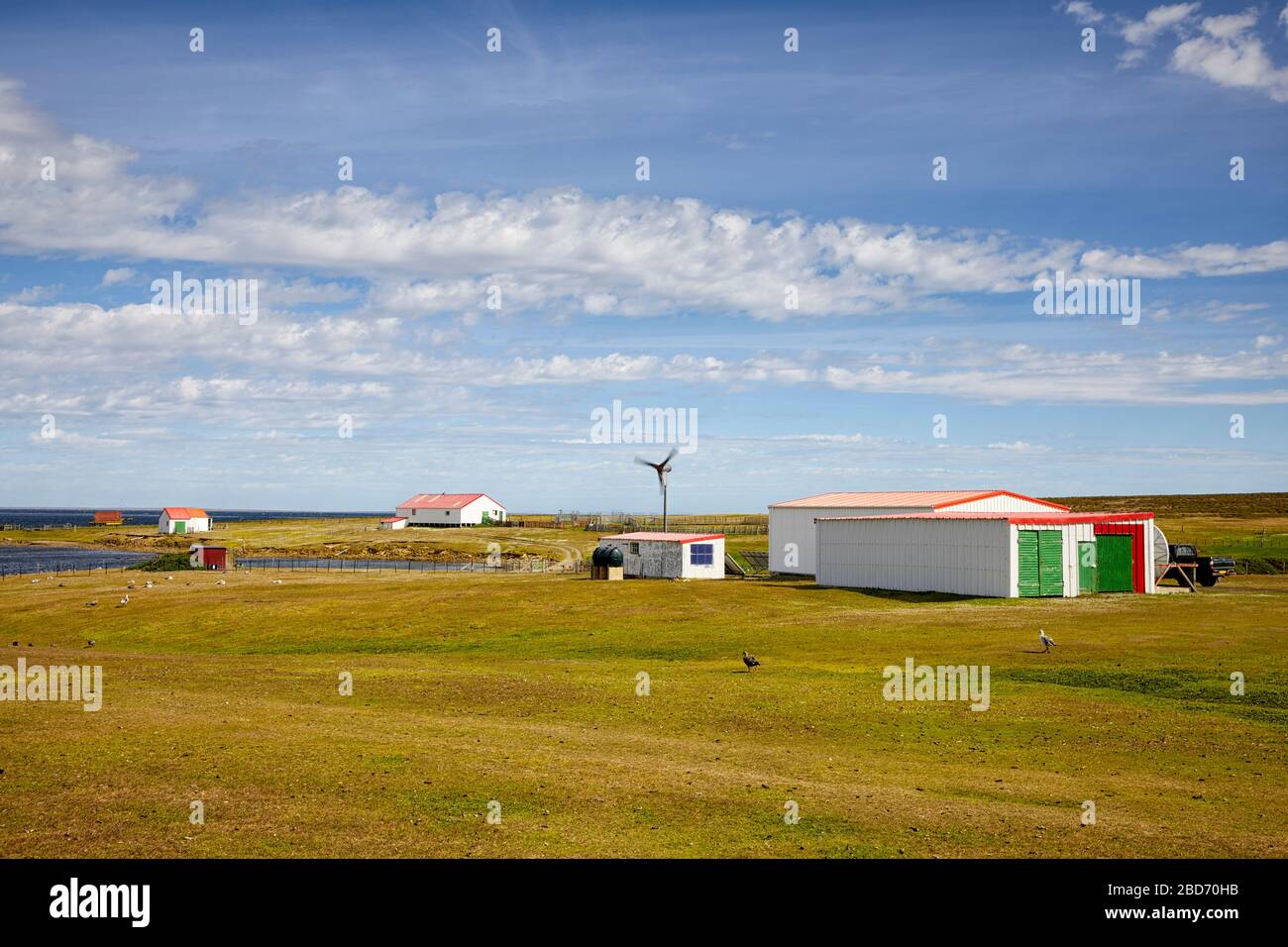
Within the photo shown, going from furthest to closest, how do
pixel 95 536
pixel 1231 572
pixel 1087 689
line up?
pixel 95 536 → pixel 1231 572 → pixel 1087 689

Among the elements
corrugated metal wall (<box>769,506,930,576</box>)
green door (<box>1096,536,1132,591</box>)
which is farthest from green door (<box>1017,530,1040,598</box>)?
corrugated metal wall (<box>769,506,930,576</box>)

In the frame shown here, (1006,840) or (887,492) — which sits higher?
(887,492)

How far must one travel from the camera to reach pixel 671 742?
23078 millimetres

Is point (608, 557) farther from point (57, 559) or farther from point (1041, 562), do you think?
point (57, 559)

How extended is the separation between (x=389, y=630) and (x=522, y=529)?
118 meters

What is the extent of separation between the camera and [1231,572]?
2739 inches

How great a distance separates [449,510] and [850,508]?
11321 centimetres

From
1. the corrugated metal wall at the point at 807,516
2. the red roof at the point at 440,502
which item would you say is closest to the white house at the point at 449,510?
the red roof at the point at 440,502

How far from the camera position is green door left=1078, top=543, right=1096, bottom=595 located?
54969 mm

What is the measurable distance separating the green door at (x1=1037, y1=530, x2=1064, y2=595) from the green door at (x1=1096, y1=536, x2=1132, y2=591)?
11.3 ft

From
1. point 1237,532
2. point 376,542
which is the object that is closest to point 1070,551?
point 1237,532
